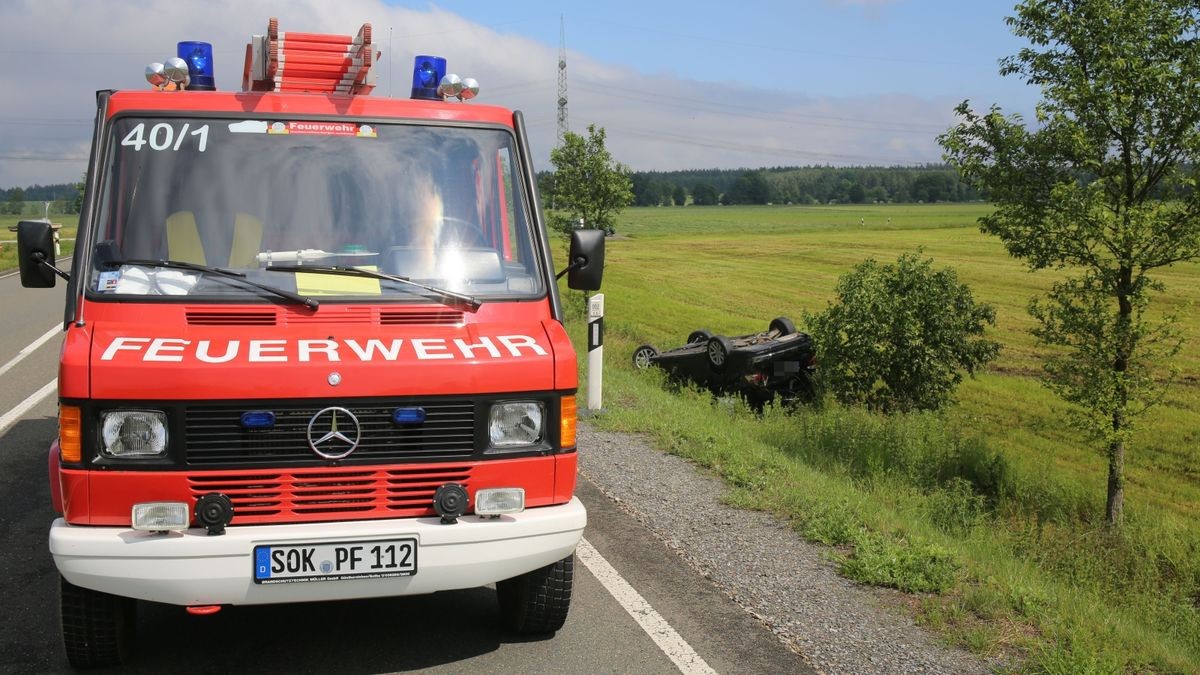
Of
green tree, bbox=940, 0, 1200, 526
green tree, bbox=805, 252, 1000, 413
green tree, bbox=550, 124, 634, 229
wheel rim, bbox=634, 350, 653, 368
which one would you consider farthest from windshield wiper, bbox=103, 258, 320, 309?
green tree, bbox=550, 124, 634, 229

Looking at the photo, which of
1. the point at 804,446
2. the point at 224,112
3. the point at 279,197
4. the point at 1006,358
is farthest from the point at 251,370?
the point at 1006,358

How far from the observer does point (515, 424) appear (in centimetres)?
447

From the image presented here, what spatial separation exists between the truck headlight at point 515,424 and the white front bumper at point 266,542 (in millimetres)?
305

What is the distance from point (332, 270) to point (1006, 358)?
2385 centimetres

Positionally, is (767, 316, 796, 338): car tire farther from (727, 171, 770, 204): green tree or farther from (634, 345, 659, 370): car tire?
(727, 171, 770, 204): green tree

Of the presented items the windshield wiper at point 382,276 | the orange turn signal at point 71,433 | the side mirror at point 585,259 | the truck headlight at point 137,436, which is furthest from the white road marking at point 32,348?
the side mirror at point 585,259

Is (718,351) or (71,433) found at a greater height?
(71,433)

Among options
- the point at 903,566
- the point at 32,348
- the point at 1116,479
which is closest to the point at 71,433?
the point at 903,566

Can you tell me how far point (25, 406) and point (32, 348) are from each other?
5318mm

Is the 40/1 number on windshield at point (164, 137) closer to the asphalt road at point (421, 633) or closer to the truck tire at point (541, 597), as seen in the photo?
the asphalt road at point (421, 633)

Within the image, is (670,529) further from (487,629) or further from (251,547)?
(251,547)

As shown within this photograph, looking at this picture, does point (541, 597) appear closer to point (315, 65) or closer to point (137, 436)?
point (137, 436)

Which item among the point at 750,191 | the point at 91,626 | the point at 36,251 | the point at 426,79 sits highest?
the point at 750,191

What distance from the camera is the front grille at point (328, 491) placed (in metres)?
4.15
